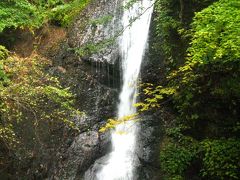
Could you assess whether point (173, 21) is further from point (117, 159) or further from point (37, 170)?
point (37, 170)

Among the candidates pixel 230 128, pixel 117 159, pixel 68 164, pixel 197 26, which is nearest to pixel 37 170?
pixel 68 164

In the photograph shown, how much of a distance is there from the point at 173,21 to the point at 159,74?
1.30m

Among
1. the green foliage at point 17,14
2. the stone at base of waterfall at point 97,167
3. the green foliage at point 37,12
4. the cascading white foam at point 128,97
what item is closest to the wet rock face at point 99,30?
the cascading white foam at point 128,97

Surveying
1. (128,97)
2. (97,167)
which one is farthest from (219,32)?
(97,167)

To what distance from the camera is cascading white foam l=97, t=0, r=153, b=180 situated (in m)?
8.00

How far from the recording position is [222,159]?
6.97 metres

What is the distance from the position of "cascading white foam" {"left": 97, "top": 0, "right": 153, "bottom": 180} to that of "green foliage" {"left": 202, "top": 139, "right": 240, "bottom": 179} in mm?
1590

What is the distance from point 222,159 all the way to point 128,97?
3148 millimetres

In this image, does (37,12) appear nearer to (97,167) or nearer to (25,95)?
(25,95)

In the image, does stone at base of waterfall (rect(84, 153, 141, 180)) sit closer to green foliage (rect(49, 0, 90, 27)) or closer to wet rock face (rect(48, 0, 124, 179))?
wet rock face (rect(48, 0, 124, 179))

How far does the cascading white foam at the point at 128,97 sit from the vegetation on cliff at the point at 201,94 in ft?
2.73

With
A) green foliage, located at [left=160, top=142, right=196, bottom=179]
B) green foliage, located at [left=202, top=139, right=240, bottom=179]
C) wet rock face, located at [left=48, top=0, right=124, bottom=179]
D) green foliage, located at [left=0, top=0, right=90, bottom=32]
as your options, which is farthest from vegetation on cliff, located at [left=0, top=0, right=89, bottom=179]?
green foliage, located at [left=202, top=139, right=240, bottom=179]

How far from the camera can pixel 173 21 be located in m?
8.46

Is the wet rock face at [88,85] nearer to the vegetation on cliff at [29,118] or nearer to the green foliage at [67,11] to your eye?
the vegetation on cliff at [29,118]
